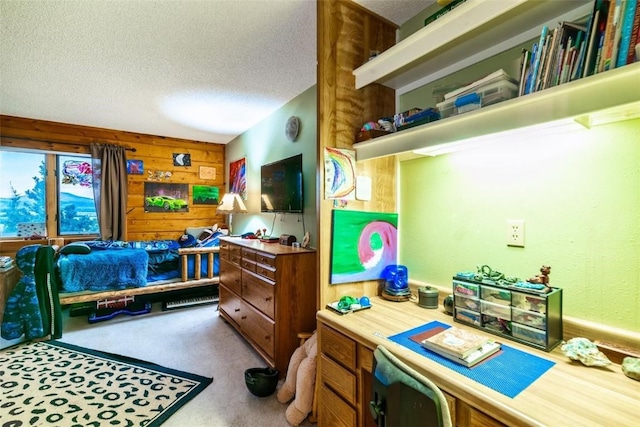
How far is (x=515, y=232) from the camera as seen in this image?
127 cm

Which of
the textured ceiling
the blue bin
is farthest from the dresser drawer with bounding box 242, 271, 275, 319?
the textured ceiling

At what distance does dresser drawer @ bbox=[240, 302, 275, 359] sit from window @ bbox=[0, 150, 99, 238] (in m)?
3.35

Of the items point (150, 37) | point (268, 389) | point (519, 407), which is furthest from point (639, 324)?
point (150, 37)

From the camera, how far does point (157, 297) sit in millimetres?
3756

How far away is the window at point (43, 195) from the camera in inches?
155

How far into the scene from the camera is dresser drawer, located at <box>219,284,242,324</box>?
9.52ft

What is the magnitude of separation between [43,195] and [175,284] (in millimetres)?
2449

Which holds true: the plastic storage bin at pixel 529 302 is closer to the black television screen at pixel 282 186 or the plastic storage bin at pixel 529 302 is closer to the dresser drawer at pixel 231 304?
the black television screen at pixel 282 186

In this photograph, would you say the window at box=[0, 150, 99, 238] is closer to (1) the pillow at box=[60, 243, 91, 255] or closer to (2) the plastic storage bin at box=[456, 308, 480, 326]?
(1) the pillow at box=[60, 243, 91, 255]

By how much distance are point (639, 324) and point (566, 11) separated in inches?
46.0

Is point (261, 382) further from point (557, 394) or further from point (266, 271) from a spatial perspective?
point (557, 394)

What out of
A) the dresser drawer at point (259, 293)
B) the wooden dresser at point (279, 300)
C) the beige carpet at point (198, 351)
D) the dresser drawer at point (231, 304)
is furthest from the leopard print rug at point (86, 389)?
the dresser drawer at point (231, 304)

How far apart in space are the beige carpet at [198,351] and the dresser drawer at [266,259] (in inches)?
34.3

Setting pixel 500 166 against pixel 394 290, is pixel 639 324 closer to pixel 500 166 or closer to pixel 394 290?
pixel 500 166
